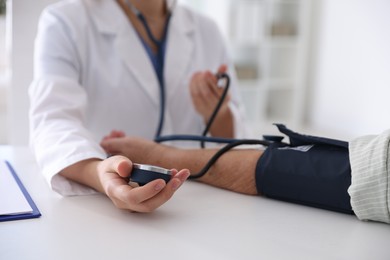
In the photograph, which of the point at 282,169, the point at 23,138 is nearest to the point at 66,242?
the point at 282,169

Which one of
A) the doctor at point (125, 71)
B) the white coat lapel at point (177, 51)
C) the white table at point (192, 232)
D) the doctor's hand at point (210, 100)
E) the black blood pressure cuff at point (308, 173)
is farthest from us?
the white coat lapel at point (177, 51)

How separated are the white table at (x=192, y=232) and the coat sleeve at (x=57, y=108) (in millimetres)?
62

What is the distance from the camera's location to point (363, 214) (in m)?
0.66

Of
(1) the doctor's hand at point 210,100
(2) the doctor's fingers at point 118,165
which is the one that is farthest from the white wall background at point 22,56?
(2) the doctor's fingers at point 118,165

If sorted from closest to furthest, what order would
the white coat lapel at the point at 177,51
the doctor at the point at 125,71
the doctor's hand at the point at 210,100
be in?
the doctor at the point at 125,71 → the doctor's hand at the point at 210,100 → the white coat lapel at the point at 177,51

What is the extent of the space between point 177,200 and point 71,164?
0.19 meters

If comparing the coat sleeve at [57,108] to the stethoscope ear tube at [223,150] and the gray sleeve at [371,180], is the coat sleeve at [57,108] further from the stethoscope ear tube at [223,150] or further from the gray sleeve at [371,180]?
the gray sleeve at [371,180]

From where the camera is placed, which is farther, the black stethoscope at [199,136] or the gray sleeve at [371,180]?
the black stethoscope at [199,136]

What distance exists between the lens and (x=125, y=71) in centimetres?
121

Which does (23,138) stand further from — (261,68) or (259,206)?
(261,68)

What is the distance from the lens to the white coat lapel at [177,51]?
1273 millimetres

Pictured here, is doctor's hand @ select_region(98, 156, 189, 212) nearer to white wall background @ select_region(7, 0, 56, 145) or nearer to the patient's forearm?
the patient's forearm

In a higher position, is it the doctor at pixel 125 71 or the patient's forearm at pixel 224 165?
the doctor at pixel 125 71

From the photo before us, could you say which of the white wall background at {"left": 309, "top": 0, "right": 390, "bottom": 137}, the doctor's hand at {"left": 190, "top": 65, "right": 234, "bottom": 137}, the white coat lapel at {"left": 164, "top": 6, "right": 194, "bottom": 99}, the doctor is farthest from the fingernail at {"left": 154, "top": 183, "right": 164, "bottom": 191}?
the white wall background at {"left": 309, "top": 0, "right": 390, "bottom": 137}
